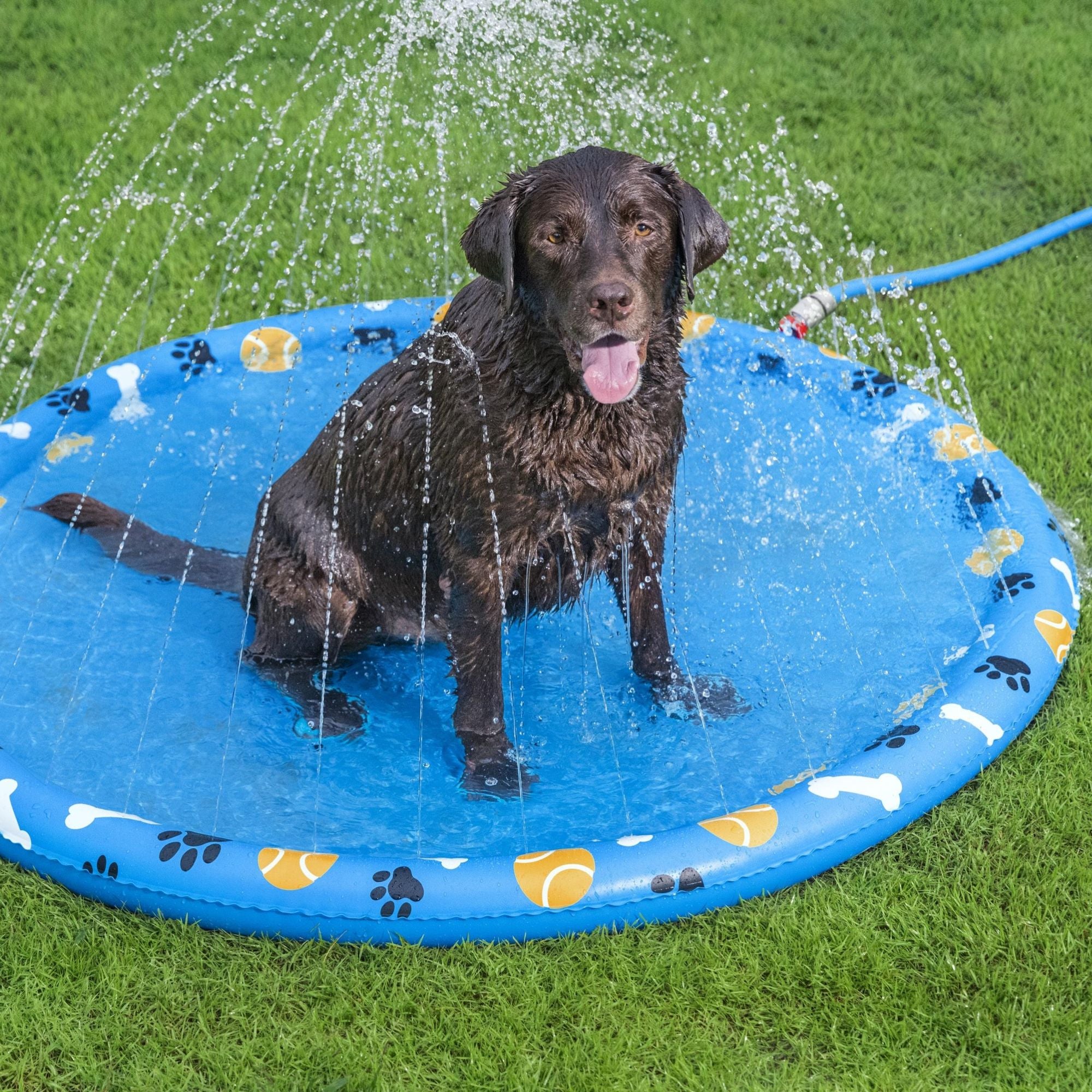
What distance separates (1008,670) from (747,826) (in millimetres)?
1117

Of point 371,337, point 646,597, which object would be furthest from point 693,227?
point 371,337

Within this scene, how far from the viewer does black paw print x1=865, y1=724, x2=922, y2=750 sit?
3.80 metres

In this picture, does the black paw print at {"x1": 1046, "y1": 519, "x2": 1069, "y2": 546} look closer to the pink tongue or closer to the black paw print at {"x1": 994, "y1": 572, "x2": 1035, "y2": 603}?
the black paw print at {"x1": 994, "y1": 572, "x2": 1035, "y2": 603}

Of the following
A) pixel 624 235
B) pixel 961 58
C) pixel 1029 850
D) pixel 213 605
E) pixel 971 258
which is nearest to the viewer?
pixel 624 235

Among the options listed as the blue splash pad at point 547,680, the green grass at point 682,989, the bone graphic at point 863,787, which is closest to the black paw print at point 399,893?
the blue splash pad at point 547,680

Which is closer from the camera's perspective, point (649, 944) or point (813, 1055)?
point (813, 1055)

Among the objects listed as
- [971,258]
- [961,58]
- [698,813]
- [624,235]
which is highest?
[624,235]

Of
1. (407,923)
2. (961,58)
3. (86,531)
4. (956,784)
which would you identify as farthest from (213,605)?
(961,58)

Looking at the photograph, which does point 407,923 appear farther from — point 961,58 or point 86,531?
point 961,58

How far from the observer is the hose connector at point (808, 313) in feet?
20.1

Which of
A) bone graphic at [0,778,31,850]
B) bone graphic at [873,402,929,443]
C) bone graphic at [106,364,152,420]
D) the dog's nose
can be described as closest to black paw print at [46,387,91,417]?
bone graphic at [106,364,152,420]

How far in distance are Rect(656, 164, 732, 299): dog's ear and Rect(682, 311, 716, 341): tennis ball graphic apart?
244cm

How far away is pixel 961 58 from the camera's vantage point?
9086 mm

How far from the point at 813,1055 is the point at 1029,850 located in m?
1.00
